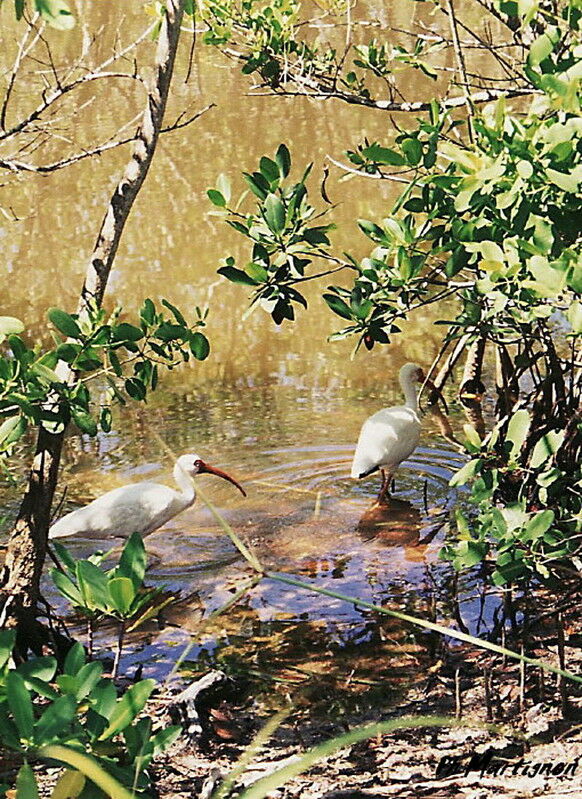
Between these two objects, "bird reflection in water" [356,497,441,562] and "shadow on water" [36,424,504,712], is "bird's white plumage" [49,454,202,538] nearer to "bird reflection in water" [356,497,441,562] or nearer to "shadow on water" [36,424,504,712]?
"shadow on water" [36,424,504,712]

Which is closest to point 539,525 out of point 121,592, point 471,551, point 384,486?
point 471,551

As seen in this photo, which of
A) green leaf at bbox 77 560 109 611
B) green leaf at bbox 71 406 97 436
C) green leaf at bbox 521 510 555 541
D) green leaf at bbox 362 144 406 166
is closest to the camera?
green leaf at bbox 77 560 109 611

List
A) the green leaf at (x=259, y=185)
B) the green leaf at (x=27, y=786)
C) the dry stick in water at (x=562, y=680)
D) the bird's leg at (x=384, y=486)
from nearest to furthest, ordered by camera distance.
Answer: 1. the green leaf at (x=27, y=786)
2. the green leaf at (x=259, y=185)
3. the dry stick in water at (x=562, y=680)
4. the bird's leg at (x=384, y=486)

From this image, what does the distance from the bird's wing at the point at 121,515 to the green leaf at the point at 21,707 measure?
315 cm

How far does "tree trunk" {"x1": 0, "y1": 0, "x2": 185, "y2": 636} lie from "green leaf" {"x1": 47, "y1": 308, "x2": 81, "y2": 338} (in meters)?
0.58

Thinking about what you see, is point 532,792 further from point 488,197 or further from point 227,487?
point 227,487

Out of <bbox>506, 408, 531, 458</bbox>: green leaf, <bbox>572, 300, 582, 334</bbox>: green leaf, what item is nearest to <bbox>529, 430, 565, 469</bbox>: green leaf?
<bbox>506, 408, 531, 458</bbox>: green leaf

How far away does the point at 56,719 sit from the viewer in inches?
79.5

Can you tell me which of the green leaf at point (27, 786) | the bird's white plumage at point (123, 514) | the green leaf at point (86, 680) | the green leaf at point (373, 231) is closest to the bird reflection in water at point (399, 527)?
the bird's white plumage at point (123, 514)

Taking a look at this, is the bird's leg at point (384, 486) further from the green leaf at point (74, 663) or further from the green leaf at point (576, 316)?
the green leaf at point (74, 663)

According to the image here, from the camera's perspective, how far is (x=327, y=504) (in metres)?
5.93

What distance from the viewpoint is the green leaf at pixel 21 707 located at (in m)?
1.99

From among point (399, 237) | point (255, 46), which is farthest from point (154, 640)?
point (255, 46)

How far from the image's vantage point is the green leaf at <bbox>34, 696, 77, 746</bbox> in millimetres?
2002
